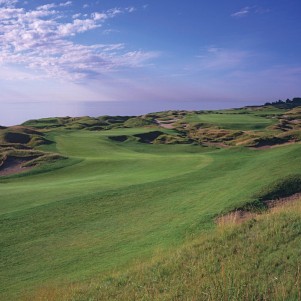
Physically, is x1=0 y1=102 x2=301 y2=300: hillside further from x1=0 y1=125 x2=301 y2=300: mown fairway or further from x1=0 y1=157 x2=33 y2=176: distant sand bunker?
x1=0 y1=157 x2=33 y2=176: distant sand bunker

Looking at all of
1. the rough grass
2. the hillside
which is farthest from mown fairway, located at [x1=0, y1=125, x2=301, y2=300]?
the rough grass

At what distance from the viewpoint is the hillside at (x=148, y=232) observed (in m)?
9.78

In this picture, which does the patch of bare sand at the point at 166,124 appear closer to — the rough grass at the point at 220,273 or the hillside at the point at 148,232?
the hillside at the point at 148,232

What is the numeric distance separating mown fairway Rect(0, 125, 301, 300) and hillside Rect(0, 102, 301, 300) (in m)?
0.05

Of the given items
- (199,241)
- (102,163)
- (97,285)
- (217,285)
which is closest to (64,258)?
(97,285)

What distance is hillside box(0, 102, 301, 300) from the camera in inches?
385

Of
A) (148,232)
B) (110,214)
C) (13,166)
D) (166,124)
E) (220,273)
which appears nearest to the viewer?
(220,273)

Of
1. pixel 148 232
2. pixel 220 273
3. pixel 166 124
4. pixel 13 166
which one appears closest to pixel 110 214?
pixel 148 232

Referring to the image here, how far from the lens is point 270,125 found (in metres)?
73.6

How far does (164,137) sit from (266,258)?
4732 centimetres

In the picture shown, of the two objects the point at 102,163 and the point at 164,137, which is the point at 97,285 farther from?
the point at 164,137

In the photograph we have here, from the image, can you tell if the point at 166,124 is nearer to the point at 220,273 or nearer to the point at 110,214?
the point at 110,214

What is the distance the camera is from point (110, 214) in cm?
1888

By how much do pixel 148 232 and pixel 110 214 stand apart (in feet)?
11.6
